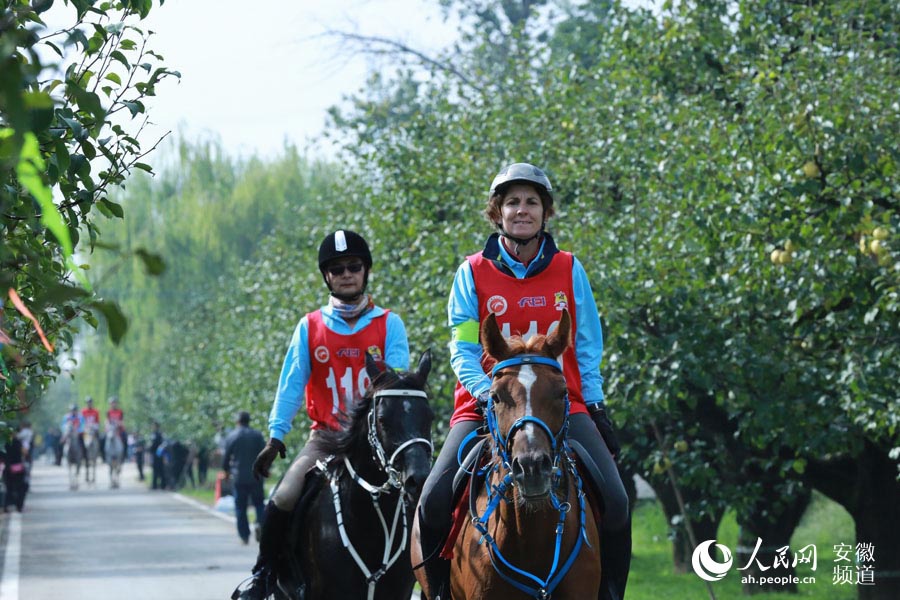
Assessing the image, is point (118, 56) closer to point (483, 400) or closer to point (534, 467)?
point (483, 400)

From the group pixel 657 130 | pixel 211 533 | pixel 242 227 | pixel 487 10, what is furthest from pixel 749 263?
pixel 242 227

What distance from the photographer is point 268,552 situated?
779 cm

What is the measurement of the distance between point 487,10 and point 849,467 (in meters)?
29.7

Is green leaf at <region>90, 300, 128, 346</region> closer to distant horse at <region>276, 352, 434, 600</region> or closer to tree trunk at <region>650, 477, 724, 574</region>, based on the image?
distant horse at <region>276, 352, 434, 600</region>

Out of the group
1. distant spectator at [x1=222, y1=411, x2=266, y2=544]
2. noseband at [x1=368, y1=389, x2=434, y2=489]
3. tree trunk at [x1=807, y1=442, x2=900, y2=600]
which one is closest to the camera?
noseband at [x1=368, y1=389, x2=434, y2=489]

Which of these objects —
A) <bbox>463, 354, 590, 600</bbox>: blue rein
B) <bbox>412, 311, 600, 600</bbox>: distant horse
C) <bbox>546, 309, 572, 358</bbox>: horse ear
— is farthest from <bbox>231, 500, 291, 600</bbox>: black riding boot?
<bbox>546, 309, 572, 358</bbox>: horse ear

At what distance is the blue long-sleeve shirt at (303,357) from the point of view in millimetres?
8133

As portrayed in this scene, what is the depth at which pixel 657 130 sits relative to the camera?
14.7m

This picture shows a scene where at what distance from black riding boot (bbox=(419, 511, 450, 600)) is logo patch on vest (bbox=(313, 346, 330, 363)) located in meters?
2.13

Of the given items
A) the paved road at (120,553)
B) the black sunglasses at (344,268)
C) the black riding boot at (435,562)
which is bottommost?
the paved road at (120,553)

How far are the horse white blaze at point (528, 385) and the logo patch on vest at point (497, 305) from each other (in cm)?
89

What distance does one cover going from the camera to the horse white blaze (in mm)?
5062

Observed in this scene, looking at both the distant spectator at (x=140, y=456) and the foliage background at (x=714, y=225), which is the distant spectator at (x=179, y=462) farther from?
the foliage background at (x=714, y=225)

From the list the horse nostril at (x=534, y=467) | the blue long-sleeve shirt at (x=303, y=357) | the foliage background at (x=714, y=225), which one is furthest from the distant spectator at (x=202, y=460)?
the horse nostril at (x=534, y=467)
